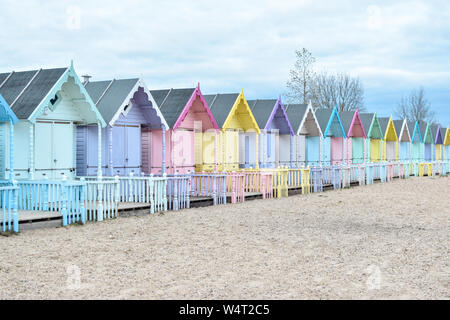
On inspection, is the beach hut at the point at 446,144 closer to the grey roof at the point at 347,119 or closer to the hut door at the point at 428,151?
the hut door at the point at 428,151

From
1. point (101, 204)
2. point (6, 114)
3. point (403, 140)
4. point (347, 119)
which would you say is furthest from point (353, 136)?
point (6, 114)

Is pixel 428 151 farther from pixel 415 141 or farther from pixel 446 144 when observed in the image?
pixel 415 141

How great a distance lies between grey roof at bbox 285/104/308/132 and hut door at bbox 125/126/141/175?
10966 mm

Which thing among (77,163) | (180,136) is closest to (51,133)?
(77,163)

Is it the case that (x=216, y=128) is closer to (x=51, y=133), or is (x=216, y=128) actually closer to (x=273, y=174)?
(x=273, y=174)

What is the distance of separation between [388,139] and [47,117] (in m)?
31.1

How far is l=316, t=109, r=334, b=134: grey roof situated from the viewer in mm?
32625

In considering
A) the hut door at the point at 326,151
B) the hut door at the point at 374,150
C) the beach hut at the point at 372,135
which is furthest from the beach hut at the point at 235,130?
the hut door at the point at 374,150

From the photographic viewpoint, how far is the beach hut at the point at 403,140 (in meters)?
45.2

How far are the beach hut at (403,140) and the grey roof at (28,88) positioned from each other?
32632 mm

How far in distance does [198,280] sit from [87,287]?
151cm

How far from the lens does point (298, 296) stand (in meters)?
7.52

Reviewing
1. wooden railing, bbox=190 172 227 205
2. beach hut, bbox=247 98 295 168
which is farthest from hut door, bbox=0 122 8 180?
beach hut, bbox=247 98 295 168

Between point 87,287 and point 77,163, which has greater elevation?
point 77,163
